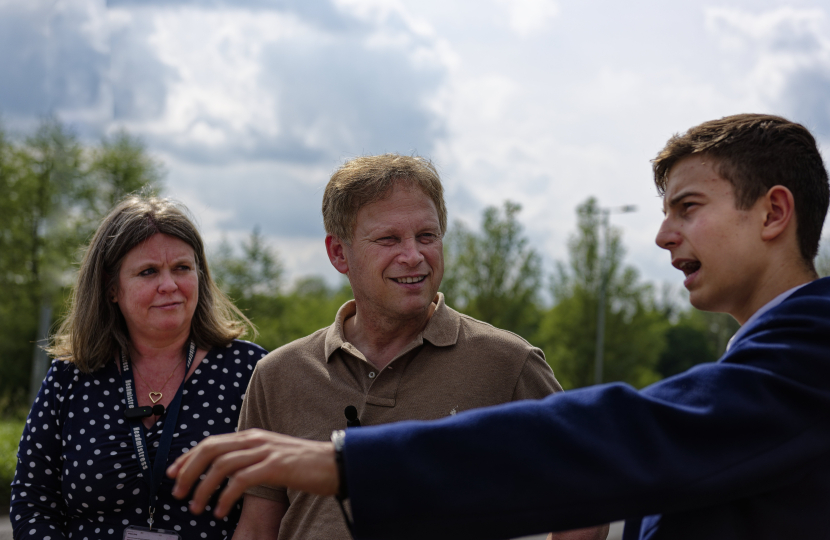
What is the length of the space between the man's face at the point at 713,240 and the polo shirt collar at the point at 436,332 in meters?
1.22

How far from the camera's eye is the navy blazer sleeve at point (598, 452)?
4.26 feet

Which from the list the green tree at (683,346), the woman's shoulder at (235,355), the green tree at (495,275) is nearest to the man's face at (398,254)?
the woman's shoulder at (235,355)

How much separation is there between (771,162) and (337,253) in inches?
72.6

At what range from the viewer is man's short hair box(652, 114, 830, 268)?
1.70 m

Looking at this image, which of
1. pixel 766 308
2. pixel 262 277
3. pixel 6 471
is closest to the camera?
pixel 766 308

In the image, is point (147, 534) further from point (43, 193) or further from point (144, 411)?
point (43, 193)

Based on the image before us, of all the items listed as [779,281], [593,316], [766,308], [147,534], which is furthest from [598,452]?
[593,316]

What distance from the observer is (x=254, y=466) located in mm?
1250

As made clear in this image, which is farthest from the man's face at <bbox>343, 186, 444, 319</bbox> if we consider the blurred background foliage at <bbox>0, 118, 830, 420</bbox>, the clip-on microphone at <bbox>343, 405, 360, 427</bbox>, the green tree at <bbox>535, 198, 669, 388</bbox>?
the green tree at <bbox>535, 198, 669, 388</bbox>

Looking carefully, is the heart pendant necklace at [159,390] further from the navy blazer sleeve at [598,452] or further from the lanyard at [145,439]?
the navy blazer sleeve at [598,452]

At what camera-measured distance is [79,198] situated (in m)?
18.5

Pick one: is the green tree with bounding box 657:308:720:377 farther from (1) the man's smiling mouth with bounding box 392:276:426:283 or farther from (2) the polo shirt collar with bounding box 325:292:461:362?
(1) the man's smiling mouth with bounding box 392:276:426:283

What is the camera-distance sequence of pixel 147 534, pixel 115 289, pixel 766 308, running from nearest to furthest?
pixel 766 308
pixel 147 534
pixel 115 289

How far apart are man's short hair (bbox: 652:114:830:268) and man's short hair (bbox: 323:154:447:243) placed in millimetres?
1322
